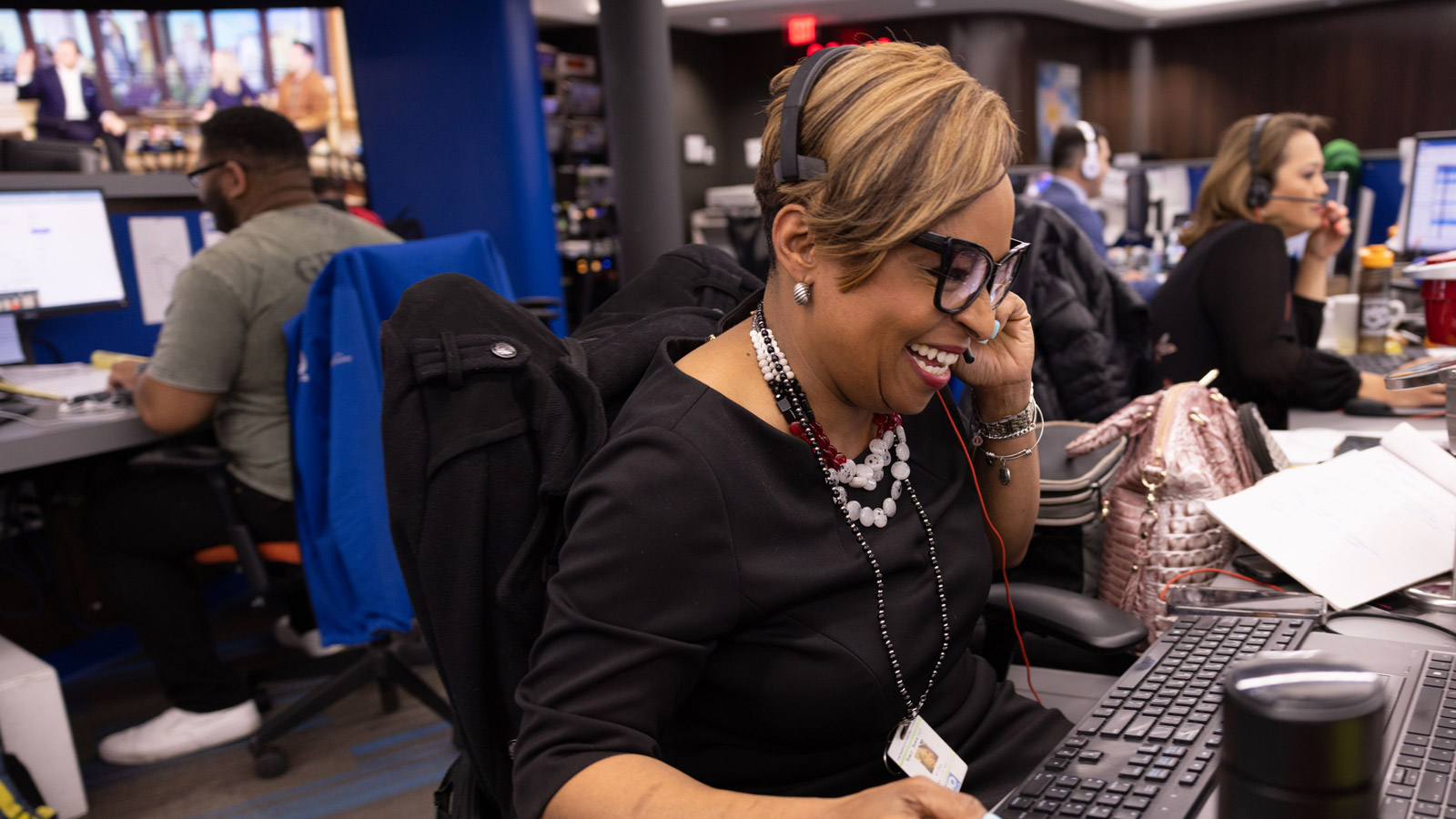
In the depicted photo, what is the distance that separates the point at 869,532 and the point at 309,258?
1984 mm

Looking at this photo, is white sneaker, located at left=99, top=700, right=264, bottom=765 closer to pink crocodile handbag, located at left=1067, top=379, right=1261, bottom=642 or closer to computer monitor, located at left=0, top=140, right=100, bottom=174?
computer monitor, located at left=0, top=140, right=100, bottom=174

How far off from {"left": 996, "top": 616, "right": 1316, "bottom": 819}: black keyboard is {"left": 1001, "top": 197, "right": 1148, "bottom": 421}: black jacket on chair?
141 centimetres

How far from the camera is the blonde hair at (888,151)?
0.79 meters

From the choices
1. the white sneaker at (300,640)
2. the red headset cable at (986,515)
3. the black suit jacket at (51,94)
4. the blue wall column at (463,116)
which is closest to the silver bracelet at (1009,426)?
the red headset cable at (986,515)

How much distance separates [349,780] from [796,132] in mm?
2079

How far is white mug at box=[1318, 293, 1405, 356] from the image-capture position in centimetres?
272

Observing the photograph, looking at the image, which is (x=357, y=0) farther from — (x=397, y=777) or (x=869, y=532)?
(x=869, y=532)

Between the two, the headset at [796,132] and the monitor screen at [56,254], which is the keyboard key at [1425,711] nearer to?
the headset at [796,132]

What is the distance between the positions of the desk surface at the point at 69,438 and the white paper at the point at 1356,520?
228 centimetres

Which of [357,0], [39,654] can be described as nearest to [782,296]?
[39,654]

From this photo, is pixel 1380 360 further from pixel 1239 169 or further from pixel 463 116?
pixel 463 116

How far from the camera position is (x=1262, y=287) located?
7.43 ft

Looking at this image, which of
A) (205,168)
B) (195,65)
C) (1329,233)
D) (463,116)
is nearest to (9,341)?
(205,168)

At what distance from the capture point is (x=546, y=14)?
8.70 m
